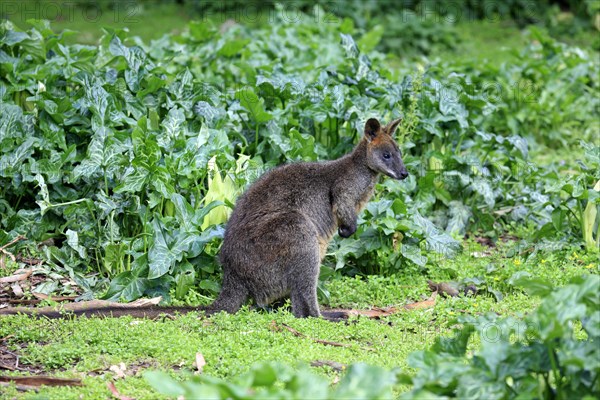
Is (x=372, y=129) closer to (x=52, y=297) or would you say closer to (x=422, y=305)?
(x=422, y=305)

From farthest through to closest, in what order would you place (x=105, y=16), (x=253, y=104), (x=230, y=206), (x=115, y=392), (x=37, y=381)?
(x=105, y=16), (x=253, y=104), (x=230, y=206), (x=37, y=381), (x=115, y=392)

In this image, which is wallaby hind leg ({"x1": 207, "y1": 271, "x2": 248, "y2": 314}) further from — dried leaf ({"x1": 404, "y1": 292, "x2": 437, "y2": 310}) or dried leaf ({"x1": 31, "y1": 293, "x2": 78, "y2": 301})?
dried leaf ({"x1": 404, "y1": 292, "x2": 437, "y2": 310})

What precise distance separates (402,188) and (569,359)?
4086mm

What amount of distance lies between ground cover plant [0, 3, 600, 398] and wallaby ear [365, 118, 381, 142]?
59cm

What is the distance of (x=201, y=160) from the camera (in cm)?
713

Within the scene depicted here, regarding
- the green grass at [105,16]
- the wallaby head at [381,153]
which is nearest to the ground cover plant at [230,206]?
the wallaby head at [381,153]

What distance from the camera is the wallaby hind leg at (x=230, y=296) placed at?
20.6 feet

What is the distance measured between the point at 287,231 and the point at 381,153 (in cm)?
113

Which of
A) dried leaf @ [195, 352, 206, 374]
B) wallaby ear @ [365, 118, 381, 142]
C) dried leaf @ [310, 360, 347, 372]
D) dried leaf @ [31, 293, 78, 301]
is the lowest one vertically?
dried leaf @ [31, 293, 78, 301]

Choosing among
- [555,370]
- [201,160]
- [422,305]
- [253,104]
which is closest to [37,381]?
[201,160]

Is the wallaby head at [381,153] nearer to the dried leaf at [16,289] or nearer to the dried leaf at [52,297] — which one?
the dried leaf at [52,297]

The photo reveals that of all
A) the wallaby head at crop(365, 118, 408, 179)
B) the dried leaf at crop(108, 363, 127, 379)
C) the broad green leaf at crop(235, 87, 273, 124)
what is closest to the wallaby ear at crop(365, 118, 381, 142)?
the wallaby head at crop(365, 118, 408, 179)

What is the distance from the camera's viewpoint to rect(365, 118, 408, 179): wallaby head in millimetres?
6941

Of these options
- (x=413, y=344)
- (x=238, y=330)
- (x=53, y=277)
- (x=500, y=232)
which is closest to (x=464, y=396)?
(x=413, y=344)
